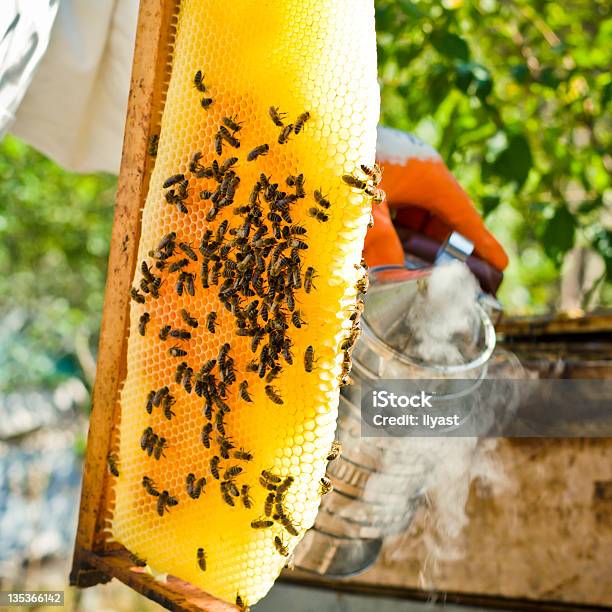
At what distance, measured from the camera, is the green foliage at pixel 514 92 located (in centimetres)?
289

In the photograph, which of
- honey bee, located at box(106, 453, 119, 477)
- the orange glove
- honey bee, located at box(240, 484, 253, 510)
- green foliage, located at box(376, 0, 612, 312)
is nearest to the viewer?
honey bee, located at box(240, 484, 253, 510)

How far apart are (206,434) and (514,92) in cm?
363

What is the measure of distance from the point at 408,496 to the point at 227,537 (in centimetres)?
62

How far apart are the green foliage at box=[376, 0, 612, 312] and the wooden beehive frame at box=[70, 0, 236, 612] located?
57.7 inches

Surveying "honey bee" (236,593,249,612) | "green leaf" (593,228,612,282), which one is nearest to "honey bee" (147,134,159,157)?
"honey bee" (236,593,249,612)

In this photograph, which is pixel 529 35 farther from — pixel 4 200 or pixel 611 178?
pixel 4 200

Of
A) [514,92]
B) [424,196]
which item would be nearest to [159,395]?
[424,196]

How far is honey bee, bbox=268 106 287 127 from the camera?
4.58 feet

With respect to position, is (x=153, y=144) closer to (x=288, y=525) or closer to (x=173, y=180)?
(x=173, y=180)

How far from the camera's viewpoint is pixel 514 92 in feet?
14.2

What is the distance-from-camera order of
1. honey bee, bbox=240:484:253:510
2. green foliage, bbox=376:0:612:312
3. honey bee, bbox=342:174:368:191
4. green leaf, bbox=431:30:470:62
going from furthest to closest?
1. green foliage, bbox=376:0:612:312
2. green leaf, bbox=431:30:470:62
3. honey bee, bbox=240:484:253:510
4. honey bee, bbox=342:174:368:191

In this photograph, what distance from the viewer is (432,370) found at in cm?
172

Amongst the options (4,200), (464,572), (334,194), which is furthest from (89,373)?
(334,194)

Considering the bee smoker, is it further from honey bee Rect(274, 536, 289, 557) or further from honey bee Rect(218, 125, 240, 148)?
honey bee Rect(218, 125, 240, 148)
